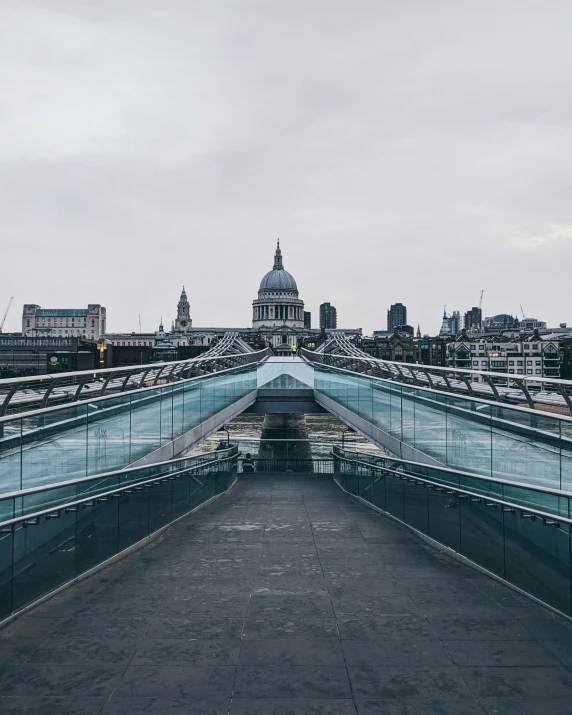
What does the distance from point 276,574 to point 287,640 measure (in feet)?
7.29

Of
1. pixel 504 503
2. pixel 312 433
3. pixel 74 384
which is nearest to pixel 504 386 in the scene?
pixel 504 503

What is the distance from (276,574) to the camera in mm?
8695

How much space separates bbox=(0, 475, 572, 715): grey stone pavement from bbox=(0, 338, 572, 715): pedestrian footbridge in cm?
3

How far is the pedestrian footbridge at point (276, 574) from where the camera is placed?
5617 millimetres

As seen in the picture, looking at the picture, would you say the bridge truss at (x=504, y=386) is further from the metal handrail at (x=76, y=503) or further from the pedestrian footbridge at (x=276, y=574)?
the metal handrail at (x=76, y=503)

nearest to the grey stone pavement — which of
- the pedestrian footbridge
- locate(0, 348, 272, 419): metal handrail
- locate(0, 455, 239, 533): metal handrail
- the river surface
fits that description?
the pedestrian footbridge

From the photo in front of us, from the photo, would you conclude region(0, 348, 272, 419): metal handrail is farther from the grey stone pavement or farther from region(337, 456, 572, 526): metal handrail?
region(337, 456, 572, 526): metal handrail

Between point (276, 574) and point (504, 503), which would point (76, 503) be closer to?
point (276, 574)

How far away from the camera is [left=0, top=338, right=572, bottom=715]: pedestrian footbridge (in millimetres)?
5617

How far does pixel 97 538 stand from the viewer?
8.98m

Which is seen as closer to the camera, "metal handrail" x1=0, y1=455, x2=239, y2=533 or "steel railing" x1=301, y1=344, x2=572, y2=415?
"metal handrail" x1=0, y1=455, x2=239, y2=533

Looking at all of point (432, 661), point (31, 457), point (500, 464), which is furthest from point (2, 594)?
point (500, 464)

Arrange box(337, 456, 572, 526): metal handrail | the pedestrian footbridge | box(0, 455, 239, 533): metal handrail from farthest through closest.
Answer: box(337, 456, 572, 526): metal handrail, box(0, 455, 239, 533): metal handrail, the pedestrian footbridge

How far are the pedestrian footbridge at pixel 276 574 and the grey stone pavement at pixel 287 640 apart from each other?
0.09ft
